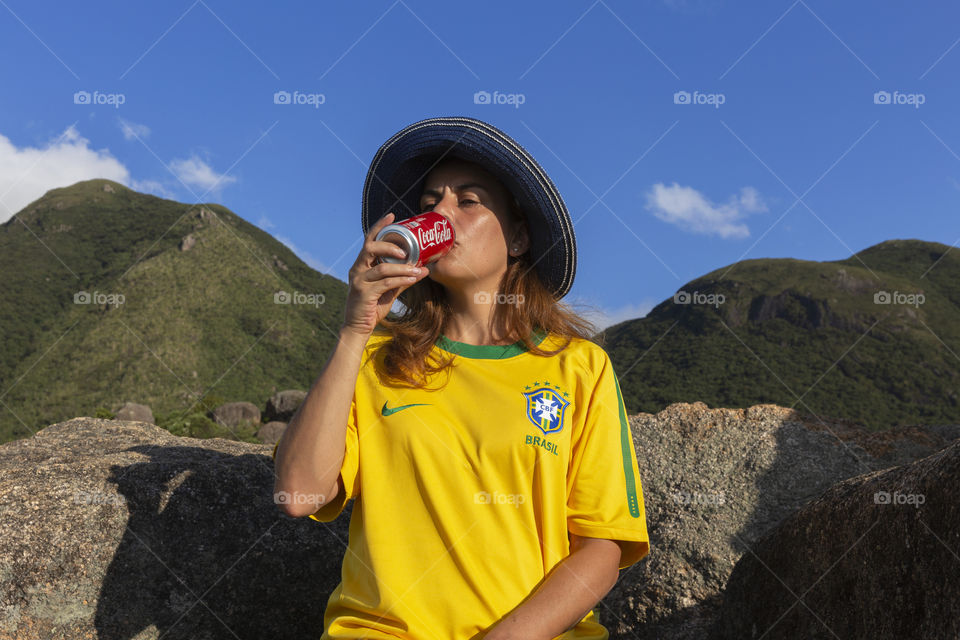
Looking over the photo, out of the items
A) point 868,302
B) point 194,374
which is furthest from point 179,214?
point 868,302

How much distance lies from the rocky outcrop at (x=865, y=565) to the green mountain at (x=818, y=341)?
20.4 m

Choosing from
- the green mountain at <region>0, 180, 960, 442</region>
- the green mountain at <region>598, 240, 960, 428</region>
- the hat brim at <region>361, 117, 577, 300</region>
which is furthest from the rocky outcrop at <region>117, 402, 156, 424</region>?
the hat brim at <region>361, 117, 577, 300</region>

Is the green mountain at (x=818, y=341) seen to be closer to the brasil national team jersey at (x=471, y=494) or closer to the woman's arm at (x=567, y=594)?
the brasil national team jersey at (x=471, y=494)

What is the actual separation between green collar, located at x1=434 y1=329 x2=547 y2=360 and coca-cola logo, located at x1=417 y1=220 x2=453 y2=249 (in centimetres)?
47

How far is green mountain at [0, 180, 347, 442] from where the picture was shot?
5684 centimetres

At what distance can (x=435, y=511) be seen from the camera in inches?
101

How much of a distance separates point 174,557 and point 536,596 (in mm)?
1875

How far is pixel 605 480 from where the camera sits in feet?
8.80

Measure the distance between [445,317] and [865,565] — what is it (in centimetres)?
178

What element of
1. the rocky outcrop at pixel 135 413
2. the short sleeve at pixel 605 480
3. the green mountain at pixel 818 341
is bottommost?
the short sleeve at pixel 605 480

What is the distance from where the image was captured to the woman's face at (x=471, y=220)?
294 cm

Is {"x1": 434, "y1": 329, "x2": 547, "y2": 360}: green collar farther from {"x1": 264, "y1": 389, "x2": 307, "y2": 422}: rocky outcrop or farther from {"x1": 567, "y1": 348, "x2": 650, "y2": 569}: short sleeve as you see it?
{"x1": 264, "y1": 389, "x2": 307, "y2": 422}: rocky outcrop

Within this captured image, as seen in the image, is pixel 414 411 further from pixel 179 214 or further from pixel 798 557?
pixel 179 214

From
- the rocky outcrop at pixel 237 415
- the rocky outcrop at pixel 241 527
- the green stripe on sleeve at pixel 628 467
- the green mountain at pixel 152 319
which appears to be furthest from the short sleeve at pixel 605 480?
the green mountain at pixel 152 319
